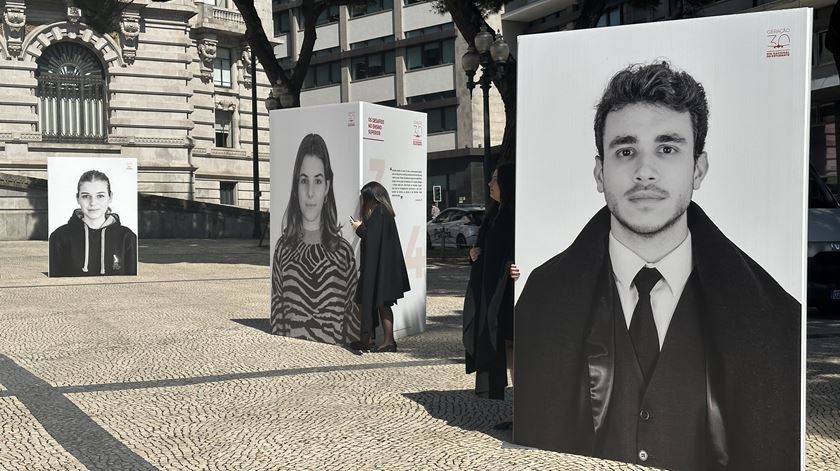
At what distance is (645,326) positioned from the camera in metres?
5.48

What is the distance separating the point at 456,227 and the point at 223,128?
1922cm

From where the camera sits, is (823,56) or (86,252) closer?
(86,252)

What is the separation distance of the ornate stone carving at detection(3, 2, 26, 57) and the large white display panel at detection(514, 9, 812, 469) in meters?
36.8

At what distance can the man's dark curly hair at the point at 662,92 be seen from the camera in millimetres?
5289

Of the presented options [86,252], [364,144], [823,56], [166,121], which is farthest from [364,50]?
[364,144]

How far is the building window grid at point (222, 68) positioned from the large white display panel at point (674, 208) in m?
42.9

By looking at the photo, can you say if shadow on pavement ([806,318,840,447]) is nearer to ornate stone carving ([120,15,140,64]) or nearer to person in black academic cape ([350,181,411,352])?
person in black academic cape ([350,181,411,352])

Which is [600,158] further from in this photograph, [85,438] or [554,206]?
[85,438]

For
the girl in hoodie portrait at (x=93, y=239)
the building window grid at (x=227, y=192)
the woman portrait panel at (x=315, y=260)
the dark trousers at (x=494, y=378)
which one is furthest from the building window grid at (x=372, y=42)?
the dark trousers at (x=494, y=378)

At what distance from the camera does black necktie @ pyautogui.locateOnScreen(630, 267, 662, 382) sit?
5441 millimetres

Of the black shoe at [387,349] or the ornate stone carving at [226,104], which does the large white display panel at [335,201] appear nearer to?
the black shoe at [387,349]

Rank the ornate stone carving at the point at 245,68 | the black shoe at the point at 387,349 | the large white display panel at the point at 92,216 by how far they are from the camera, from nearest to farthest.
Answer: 1. the black shoe at the point at 387,349
2. the large white display panel at the point at 92,216
3. the ornate stone carving at the point at 245,68

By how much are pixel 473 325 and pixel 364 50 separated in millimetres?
57707

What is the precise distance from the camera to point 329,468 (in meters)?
5.65
